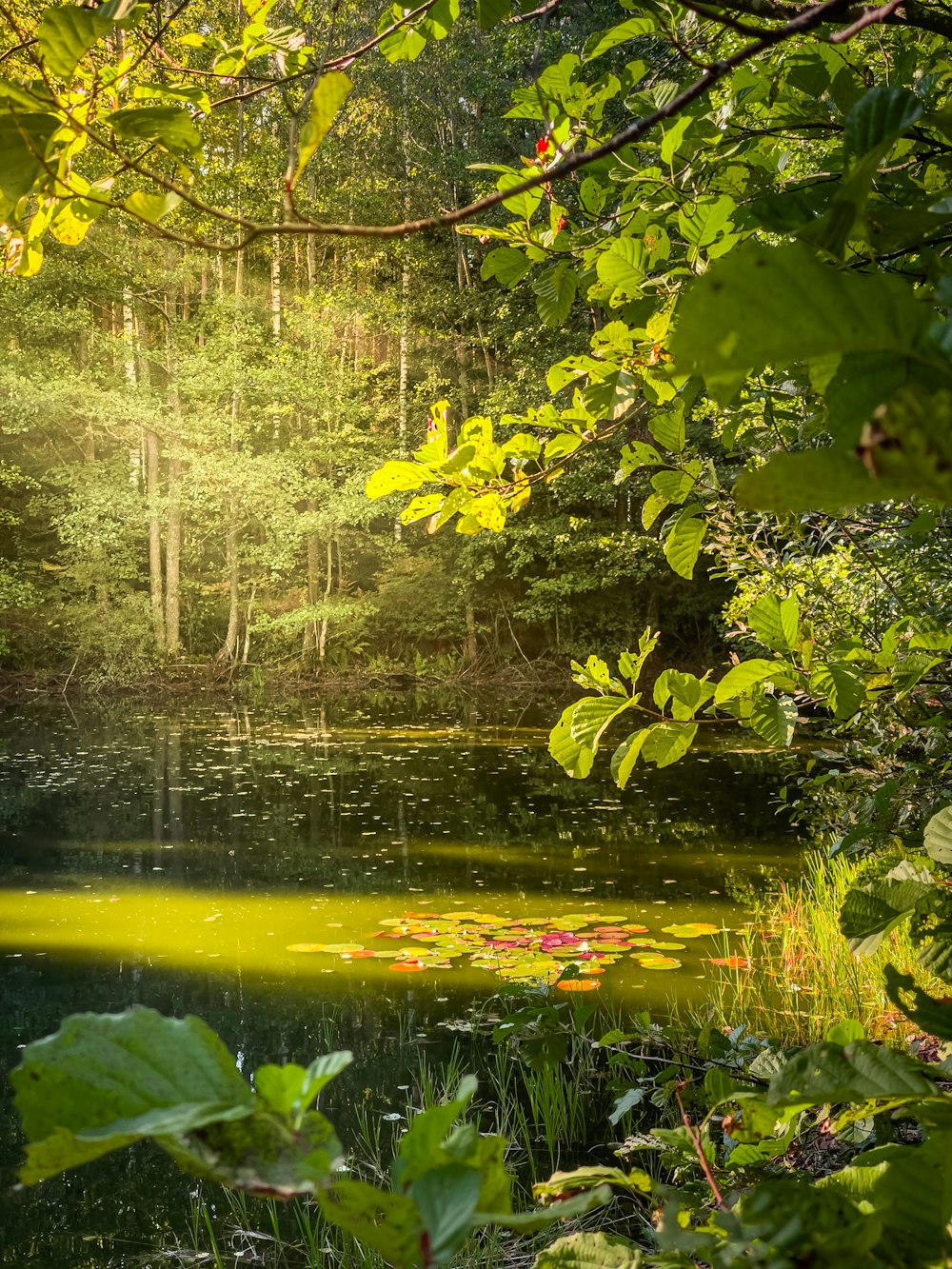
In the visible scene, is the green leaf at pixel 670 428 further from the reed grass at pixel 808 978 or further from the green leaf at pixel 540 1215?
the reed grass at pixel 808 978

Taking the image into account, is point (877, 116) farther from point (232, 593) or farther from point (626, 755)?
point (232, 593)

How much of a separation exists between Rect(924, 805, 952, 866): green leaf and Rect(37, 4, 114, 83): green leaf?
692 millimetres

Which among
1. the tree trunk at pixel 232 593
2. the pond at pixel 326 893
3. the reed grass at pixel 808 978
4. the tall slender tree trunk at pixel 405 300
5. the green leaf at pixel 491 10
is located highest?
the tall slender tree trunk at pixel 405 300

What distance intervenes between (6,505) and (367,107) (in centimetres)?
945

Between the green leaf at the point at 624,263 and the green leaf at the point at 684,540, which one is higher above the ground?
the green leaf at the point at 624,263

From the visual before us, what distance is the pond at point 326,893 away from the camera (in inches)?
146

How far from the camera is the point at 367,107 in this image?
17984mm

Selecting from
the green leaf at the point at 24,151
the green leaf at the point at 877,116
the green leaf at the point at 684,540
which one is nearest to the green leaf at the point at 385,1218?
the green leaf at the point at 877,116

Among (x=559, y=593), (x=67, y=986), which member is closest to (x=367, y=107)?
(x=559, y=593)

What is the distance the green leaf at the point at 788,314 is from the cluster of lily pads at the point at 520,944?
401 centimetres

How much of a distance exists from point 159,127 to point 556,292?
0.71 meters

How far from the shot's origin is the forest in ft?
0.93

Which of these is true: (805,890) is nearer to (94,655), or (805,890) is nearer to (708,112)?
(708,112)

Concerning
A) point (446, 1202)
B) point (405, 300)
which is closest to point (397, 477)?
point (446, 1202)
